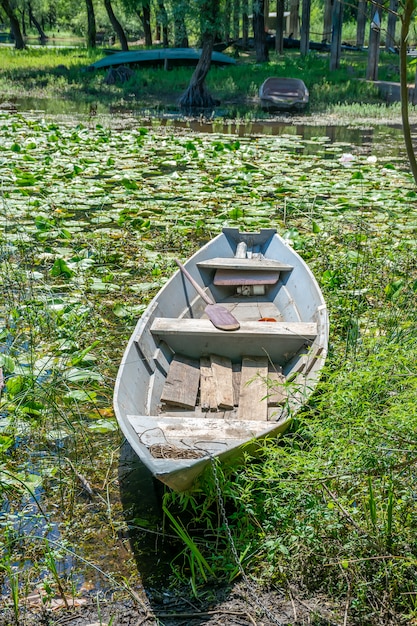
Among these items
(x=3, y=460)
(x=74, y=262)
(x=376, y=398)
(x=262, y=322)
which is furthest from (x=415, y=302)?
(x=3, y=460)

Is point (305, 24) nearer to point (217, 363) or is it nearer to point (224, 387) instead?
point (217, 363)

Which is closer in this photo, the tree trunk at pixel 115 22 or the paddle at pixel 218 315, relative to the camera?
the paddle at pixel 218 315

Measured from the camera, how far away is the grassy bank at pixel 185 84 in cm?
1888

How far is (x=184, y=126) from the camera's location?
1512 centimetres

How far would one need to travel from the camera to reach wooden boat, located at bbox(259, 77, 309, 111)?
17.8 m

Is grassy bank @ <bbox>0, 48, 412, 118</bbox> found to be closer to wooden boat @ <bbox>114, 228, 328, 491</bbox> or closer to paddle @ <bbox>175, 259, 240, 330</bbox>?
wooden boat @ <bbox>114, 228, 328, 491</bbox>

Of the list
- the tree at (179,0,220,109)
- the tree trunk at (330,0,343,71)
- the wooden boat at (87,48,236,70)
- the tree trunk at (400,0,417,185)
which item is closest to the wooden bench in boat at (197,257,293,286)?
the tree trunk at (400,0,417,185)

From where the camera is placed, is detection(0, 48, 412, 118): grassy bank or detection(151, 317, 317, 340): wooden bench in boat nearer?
detection(151, 317, 317, 340): wooden bench in boat

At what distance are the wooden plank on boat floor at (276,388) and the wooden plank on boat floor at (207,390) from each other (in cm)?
32

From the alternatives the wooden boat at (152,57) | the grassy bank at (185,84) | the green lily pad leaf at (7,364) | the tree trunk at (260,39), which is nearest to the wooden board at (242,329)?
the green lily pad leaf at (7,364)

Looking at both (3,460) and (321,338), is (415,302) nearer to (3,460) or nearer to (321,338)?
(321,338)

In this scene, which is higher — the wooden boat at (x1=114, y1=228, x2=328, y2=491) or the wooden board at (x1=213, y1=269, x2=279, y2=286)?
the wooden board at (x1=213, y1=269, x2=279, y2=286)

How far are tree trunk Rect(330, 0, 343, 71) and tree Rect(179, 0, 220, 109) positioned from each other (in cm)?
390

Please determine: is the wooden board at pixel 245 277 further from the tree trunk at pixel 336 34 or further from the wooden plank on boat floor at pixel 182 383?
the tree trunk at pixel 336 34
